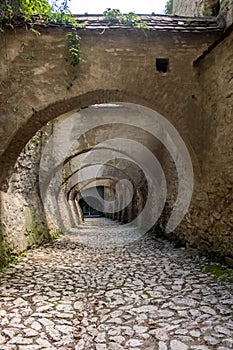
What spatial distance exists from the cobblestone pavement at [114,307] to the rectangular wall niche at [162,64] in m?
3.19

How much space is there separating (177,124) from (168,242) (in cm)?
340

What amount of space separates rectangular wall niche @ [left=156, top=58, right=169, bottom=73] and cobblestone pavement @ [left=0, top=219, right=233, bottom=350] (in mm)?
3194

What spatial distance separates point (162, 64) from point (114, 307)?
388cm

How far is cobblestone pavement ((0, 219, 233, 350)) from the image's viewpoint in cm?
231

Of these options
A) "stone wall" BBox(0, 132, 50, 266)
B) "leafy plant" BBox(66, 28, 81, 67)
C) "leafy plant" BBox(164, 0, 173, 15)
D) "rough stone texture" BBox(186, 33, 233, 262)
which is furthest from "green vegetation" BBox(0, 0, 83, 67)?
"leafy plant" BBox(164, 0, 173, 15)

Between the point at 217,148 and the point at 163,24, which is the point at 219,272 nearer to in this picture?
the point at 217,148

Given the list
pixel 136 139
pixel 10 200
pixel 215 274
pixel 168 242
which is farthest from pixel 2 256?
pixel 136 139

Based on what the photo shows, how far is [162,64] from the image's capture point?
505cm

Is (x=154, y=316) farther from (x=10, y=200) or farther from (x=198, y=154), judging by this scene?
(x=10, y=200)

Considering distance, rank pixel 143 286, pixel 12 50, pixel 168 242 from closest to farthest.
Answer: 1. pixel 143 286
2. pixel 12 50
3. pixel 168 242

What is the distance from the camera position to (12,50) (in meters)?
4.70

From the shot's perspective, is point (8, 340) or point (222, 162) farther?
point (222, 162)

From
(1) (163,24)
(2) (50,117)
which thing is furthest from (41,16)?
(1) (163,24)

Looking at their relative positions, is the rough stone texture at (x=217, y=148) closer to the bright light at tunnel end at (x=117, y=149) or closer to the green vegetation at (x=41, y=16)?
the bright light at tunnel end at (x=117, y=149)
